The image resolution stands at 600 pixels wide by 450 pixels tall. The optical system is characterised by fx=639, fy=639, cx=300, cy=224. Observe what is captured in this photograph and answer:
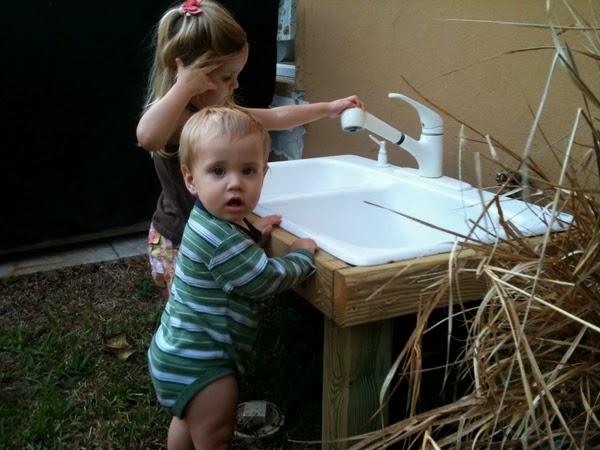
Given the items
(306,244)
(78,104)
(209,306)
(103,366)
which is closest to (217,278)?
(209,306)

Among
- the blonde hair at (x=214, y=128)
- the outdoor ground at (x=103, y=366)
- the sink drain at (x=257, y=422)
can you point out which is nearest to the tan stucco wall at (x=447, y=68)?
the blonde hair at (x=214, y=128)

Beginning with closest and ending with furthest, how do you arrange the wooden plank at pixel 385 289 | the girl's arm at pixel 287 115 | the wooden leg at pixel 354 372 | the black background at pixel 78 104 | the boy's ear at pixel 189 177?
1. the wooden plank at pixel 385 289
2. the wooden leg at pixel 354 372
3. the boy's ear at pixel 189 177
4. the girl's arm at pixel 287 115
5. the black background at pixel 78 104

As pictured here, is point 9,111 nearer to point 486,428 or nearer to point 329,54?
point 329,54

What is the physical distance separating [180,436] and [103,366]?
0.80 meters

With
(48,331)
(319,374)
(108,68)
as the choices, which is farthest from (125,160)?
(319,374)

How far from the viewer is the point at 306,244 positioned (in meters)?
1.38

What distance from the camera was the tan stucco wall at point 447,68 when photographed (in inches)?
70.1

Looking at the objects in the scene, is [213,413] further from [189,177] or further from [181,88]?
[181,88]

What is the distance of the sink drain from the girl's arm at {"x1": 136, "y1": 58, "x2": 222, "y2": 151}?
0.82 m

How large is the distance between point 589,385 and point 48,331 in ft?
7.08

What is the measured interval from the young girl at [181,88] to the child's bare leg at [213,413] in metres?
0.38

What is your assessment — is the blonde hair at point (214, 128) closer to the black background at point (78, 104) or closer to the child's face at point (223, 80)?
the child's face at point (223, 80)

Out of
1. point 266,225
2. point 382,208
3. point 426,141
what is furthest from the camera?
point 426,141

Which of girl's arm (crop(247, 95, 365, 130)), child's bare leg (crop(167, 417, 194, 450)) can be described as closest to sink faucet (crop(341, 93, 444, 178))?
girl's arm (crop(247, 95, 365, 130))
